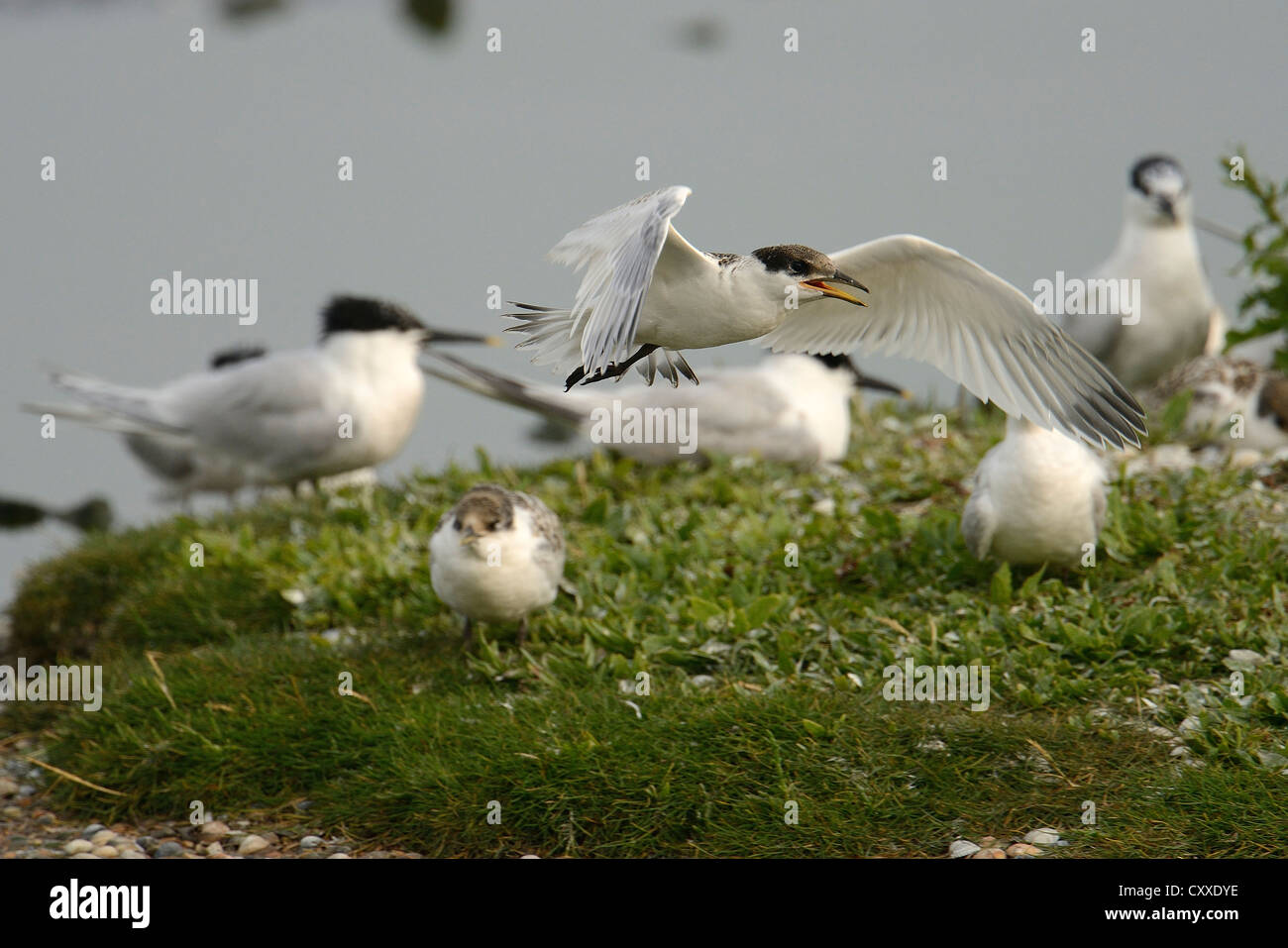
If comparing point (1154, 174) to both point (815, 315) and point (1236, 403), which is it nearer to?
point (1236, 403)

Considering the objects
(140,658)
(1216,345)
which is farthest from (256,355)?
(1216,345)

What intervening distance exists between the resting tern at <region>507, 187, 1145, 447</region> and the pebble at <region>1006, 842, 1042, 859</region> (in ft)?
3.70

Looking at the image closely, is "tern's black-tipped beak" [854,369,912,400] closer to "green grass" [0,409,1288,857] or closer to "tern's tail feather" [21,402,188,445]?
"green grass" [0,409,1288,857]

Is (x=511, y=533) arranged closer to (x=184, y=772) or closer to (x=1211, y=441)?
(x=184, y=772)

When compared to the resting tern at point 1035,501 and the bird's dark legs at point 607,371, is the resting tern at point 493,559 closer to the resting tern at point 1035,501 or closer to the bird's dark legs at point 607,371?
the resting tern at point 1035,501

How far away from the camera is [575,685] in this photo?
435cm

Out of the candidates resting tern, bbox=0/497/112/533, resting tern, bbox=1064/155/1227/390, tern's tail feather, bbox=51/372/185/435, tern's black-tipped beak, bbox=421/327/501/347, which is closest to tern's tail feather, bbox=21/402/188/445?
tern's tail feather, bbox=51/372/185/435

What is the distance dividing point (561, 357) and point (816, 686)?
5.75 ft

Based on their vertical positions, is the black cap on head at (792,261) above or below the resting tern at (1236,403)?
below

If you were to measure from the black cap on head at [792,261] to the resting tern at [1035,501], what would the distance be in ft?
7.50

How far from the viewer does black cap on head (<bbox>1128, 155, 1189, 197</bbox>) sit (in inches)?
313

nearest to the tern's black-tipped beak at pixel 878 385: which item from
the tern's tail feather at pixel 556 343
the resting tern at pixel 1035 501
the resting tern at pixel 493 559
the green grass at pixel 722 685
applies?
the green grass at pixel 722 685

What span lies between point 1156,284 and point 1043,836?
5307 millimetres

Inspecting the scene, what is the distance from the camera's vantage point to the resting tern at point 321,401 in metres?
6.94
